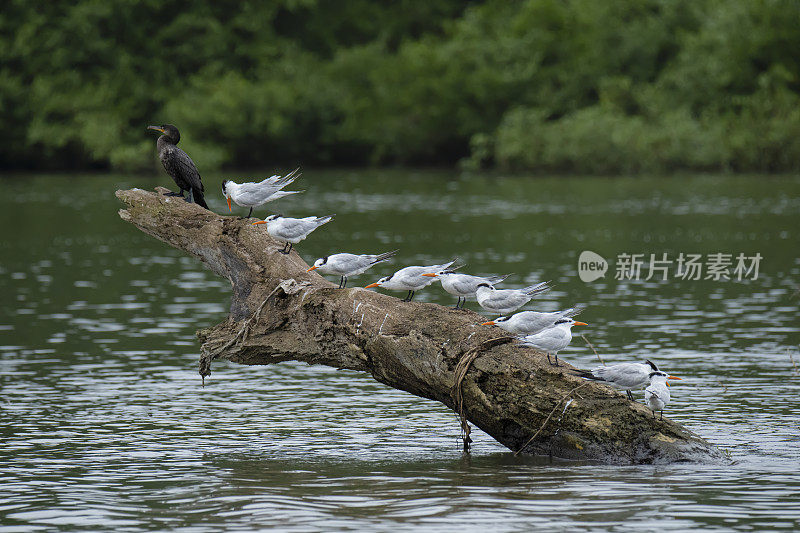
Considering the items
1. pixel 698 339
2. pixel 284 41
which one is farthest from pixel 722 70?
pixel 698 339

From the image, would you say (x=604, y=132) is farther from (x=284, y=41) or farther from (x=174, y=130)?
(x=174, y=130)

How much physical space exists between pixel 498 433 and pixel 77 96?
73.5 metres

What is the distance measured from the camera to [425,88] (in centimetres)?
8375

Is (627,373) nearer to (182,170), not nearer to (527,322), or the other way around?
(527,322)

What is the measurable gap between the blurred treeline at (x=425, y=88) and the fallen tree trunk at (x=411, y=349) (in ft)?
188

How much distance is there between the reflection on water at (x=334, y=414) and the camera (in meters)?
11.2

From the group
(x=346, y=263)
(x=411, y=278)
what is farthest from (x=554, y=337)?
(x=346, y=263)

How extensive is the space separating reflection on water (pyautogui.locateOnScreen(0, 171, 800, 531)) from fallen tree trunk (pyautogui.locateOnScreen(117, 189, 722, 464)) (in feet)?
1.04

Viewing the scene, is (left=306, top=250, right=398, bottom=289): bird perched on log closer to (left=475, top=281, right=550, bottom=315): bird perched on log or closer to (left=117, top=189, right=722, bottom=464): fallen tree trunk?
(left=117, top=189, right=722, bottom=464): fallen tree trunk

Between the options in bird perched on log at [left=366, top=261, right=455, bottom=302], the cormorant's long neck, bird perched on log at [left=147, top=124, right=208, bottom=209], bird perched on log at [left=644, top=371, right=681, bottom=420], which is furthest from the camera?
the cormorant's long neck

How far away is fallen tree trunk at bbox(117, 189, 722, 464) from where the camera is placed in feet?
40.7

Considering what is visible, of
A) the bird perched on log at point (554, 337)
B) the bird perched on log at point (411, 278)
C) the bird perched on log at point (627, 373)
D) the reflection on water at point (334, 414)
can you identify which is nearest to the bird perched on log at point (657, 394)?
the bird perched on log at point (627, 373)

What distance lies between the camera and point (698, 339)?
20734 mm

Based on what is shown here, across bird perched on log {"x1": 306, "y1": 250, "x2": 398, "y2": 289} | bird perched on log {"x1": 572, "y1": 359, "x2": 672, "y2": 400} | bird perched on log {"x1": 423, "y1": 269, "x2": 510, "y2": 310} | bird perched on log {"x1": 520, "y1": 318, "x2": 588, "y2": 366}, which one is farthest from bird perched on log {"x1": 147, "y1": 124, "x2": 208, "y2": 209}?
bird perched on log {"x1": 572, "y1": 359, "x2": 672, "y2": 400}
